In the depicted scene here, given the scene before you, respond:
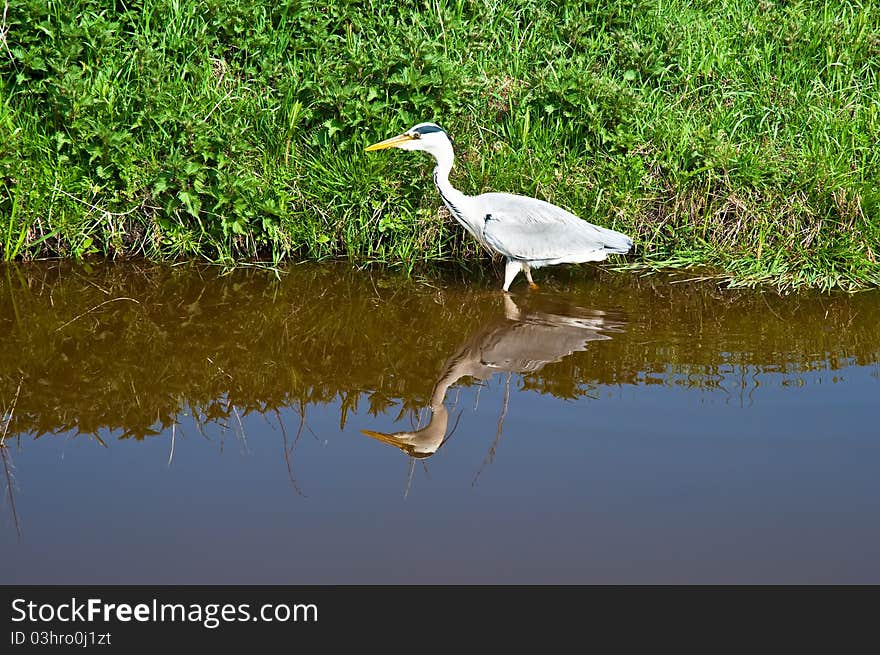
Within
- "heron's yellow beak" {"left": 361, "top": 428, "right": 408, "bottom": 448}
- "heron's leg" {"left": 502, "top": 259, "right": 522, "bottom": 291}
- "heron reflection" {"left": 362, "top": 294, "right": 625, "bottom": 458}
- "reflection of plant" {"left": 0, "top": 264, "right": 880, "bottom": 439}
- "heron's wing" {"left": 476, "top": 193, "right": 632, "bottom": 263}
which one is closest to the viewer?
"heron's yellow beak" {"left": 361, "top": 428, "right": 408, "bottom": 448}

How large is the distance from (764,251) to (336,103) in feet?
9.85

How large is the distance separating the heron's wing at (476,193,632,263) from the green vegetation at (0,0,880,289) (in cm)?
54

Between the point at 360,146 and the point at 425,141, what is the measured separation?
634 mm

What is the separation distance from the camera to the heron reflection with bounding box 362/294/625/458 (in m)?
4.92

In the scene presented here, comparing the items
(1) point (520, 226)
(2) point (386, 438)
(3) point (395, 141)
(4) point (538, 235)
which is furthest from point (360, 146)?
(2) point (386, 438)

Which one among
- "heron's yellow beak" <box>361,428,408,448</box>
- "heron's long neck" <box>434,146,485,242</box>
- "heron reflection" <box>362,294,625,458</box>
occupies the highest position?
"heron's long neck" <box>434,146,485,242</box>

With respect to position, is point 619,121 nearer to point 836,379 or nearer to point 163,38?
point 836,379

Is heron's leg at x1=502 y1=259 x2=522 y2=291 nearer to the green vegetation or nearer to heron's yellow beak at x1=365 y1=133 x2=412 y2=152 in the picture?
the green vegetation

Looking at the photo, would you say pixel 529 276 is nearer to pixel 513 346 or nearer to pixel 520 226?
pixel 520 226

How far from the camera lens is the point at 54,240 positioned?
22.5 ft

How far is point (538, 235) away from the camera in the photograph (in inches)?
252

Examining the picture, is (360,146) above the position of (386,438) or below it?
above

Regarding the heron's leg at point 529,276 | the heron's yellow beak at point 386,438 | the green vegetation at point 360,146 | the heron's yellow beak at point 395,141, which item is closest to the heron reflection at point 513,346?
the heron's yellow beak at point 386,438

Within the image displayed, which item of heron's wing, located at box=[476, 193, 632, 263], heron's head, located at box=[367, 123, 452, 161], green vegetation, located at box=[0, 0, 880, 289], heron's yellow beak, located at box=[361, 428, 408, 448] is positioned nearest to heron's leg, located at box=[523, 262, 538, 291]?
heron's wing, located at box=[476, 193, 632, 263]
